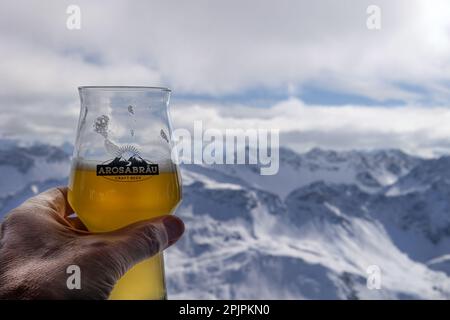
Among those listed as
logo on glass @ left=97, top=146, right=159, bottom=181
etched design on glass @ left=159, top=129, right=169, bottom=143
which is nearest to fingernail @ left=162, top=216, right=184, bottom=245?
logo on glass @ left=97, top=146, right=159, bottom=181

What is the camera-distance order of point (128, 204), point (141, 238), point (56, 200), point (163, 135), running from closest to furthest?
point (141, 238) < point (128, 204) < point (163, 135) < point (56, 200)

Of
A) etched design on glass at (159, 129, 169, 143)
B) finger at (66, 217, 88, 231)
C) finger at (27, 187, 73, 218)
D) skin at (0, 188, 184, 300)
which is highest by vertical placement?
etched design on glass at (159, 129, 169, 143)

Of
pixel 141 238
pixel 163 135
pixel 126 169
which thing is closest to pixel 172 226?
pixel 141 238

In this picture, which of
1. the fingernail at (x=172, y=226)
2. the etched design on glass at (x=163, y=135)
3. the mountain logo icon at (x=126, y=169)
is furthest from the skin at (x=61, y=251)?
the etched design on glass at (x=163, y=135)

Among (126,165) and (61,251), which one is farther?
(126,165)

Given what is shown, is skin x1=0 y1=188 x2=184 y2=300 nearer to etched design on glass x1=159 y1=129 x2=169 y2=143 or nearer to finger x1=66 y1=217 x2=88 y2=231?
finger x1=66 y1=217 x2=88 y2=231

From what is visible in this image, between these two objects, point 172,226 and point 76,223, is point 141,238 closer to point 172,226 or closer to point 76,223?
point 172,226

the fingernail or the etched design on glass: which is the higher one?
the etched design on glass
